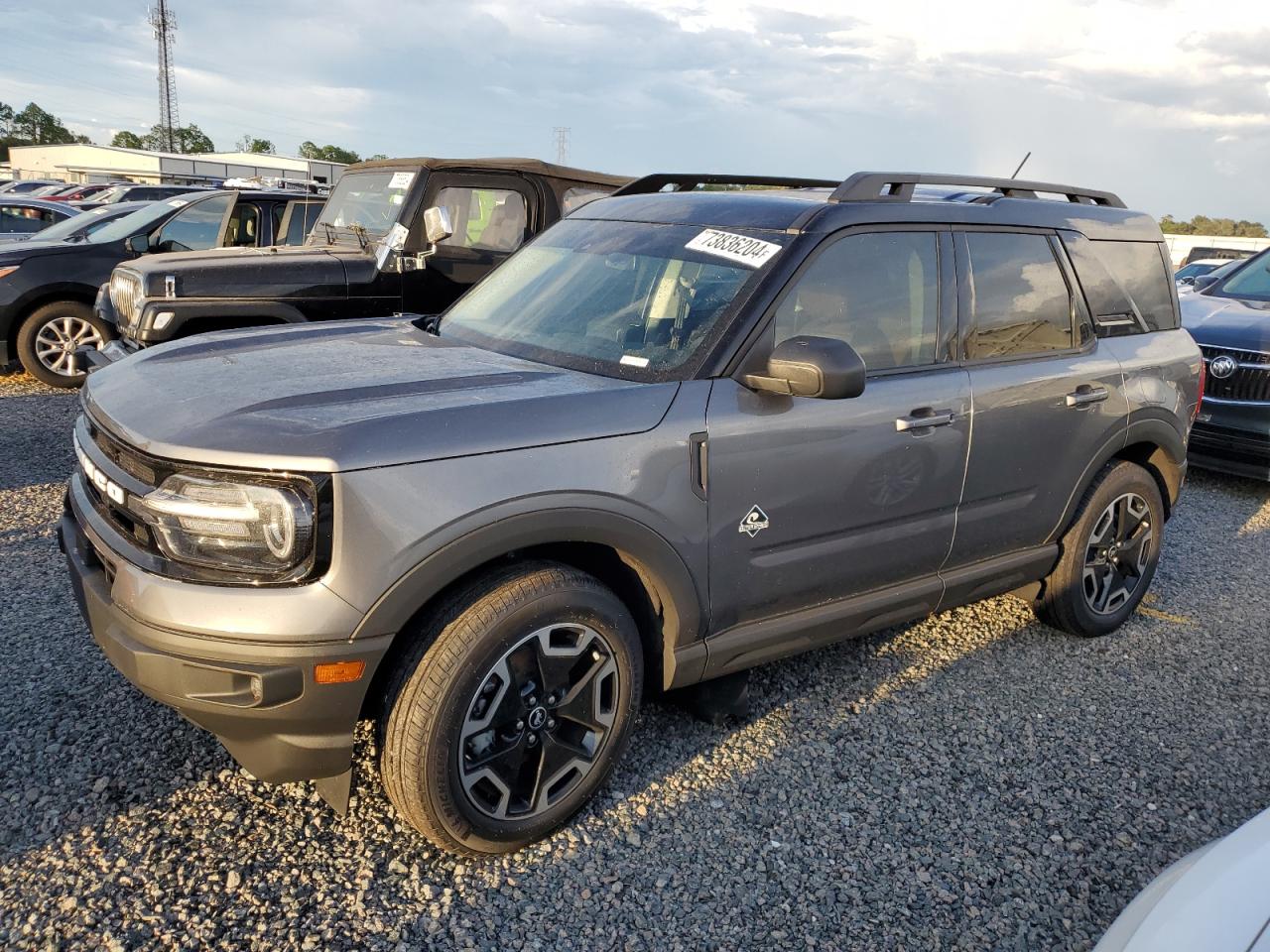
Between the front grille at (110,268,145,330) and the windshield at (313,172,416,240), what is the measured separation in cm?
148

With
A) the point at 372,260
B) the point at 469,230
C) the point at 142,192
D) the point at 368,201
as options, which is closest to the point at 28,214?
the point at 142,192

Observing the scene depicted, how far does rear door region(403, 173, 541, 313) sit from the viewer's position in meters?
6.85

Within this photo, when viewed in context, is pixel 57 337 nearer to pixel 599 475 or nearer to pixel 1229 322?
pixel 599 475

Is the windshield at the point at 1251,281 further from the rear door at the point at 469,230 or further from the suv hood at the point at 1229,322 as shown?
the rear door at the point at 469,230

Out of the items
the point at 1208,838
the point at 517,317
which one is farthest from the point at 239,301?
the point at 1208,838

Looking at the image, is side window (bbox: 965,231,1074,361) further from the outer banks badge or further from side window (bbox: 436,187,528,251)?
side window (bbox: 436,187,528,251)

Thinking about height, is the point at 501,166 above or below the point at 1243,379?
above

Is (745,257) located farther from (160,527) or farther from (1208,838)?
(1208,838)

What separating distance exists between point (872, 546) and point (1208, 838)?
1.36 metres

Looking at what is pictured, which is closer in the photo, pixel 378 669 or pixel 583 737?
pixel 378 669

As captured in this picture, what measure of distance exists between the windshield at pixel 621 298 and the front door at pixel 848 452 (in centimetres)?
20

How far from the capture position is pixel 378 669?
2492 millimetres

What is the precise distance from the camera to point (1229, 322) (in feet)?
24.2

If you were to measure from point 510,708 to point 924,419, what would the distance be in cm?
170
